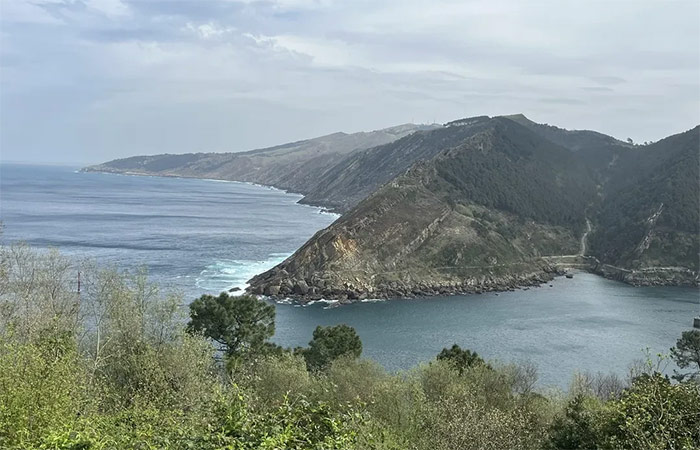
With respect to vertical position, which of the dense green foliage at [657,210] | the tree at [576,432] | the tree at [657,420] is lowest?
the tree at [576,432]

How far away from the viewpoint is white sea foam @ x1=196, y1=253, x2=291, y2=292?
287ft

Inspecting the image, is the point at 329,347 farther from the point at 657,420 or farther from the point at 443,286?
the point at 443,286

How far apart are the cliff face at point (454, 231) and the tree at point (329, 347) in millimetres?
43844

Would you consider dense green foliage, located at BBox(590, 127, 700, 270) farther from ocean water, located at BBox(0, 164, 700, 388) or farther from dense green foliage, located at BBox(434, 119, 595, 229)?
ocean water, located at BBox(0, 164, 700, 388)

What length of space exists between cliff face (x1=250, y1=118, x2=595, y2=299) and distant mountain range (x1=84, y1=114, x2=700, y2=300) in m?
0.28

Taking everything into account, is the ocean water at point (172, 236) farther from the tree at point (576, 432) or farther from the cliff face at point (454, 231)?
the tree at point (576, 432)

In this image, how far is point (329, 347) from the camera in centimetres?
4625

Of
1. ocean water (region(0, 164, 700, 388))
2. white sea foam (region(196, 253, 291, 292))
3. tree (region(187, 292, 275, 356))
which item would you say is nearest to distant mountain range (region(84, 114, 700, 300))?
white sea foam (region(196, 253, 291, 292))

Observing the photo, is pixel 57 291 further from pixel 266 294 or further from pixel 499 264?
pixel 499 264

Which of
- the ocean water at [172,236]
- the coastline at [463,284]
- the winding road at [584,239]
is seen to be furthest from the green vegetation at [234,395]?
the winding road at [584,239]

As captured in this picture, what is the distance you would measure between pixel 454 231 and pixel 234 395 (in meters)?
108

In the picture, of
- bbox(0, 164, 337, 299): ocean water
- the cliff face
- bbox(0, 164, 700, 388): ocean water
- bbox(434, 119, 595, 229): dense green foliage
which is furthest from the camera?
bbox(434, 119, 595, 229): dense green foliage

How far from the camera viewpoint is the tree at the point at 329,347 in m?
45.3

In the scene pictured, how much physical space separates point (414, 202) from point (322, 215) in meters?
76.7
